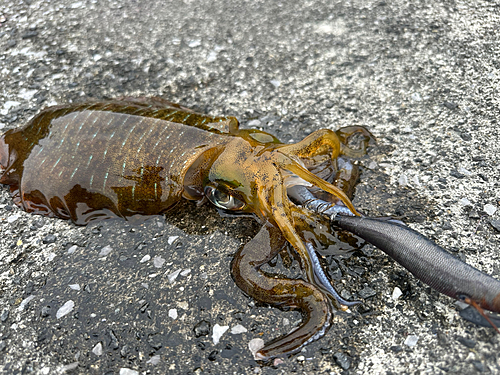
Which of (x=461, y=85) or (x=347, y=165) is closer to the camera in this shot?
(x=347, y=165)

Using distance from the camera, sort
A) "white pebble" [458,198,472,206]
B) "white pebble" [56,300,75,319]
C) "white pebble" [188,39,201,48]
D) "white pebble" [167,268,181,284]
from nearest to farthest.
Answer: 1. "white pebble" [56,300,75,319]
2. "white pebble" [167,268,181,284]
3. "white pebble" [458,198,472,206]
4. "white pebble" [188,39,201,48]

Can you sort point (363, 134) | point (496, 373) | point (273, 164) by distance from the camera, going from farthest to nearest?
point (363, 134) < point (273, 164) < point (496, 373)

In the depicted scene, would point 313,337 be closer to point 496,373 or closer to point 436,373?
point 436,373

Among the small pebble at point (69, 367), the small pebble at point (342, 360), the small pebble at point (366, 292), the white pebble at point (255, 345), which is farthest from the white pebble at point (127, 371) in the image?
the small pebble at point (366, 292)

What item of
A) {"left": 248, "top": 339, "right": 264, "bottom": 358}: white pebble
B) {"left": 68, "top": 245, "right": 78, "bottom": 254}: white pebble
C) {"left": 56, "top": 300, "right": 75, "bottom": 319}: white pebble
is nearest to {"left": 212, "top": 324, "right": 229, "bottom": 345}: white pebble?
{"left": 248, "top": 339, "right": 264, "bottom": 358}: white pebble

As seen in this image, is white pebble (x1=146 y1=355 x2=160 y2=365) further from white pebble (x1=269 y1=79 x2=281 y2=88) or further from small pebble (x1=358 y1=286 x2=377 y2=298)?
white pebble (x1=269 y1=79 x2=281 y2=88)

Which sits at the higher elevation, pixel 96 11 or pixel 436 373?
pixel 96 11

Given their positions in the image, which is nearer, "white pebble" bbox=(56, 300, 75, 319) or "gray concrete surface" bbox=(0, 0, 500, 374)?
"gray concrete surface" bbox=(0, 0, 500, 374)

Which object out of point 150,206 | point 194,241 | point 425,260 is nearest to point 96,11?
point 150,206
